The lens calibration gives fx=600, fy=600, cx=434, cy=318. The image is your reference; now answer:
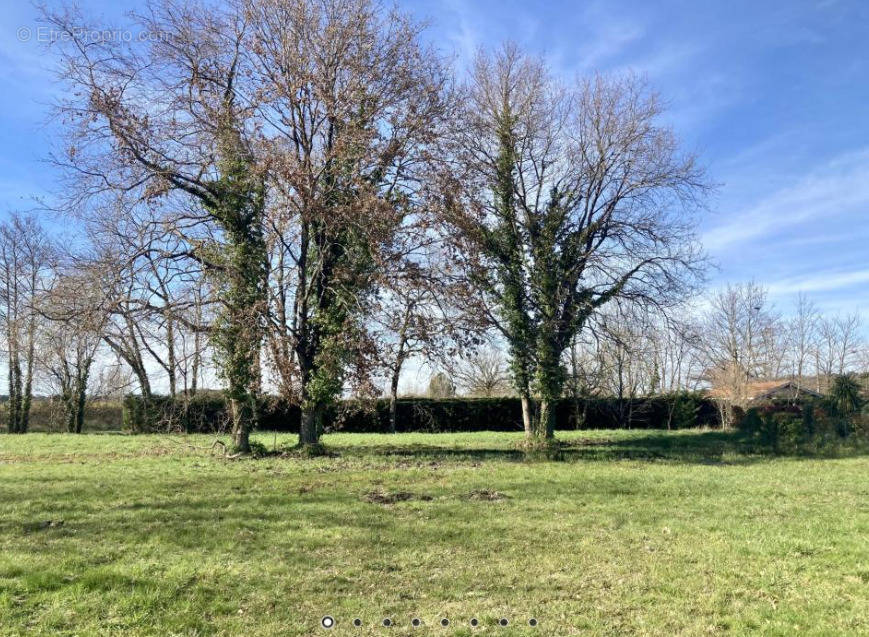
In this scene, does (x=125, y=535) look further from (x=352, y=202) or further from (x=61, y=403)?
(x=61, y=403)

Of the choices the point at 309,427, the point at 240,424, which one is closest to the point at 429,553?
the point at 309,427

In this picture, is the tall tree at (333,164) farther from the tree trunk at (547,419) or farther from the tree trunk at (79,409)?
the tree trunk at (79,409)

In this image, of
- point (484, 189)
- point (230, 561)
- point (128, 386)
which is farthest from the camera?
point (128, 386)

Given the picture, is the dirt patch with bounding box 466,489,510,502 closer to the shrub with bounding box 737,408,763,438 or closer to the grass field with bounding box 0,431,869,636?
the grass field with bounding box 0,431,869,636

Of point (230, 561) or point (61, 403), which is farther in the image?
point (61, 403)

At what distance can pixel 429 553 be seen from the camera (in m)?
5.98

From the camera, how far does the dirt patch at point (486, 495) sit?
9211 mm

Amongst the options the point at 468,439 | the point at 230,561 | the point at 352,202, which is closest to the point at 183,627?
the point at 230,561

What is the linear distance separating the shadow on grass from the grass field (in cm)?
374

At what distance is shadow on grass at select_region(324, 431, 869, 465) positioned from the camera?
15.5 m

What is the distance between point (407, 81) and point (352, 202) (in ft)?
11.5

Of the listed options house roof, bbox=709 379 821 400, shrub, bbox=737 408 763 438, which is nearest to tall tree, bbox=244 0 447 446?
shrub, bbox=737 408 763 438

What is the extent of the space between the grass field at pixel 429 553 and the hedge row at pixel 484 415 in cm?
1486

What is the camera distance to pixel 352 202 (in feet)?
43.5
